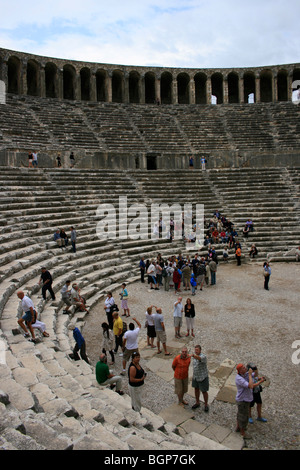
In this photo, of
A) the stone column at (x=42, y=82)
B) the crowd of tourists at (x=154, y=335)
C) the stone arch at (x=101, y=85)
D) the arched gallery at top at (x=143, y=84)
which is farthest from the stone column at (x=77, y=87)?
the crowd of tourists at (x=154, y=335)

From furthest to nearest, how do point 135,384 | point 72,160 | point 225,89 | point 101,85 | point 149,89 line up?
point 149,89, point 101,85, point 225,89, point 72,160, point 135,384

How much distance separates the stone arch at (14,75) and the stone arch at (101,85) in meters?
7.12

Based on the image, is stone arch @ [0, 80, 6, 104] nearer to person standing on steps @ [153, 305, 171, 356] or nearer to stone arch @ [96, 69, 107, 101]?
stone arch @ [96, 69, 107, 101]

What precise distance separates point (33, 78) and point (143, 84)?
10158 mm

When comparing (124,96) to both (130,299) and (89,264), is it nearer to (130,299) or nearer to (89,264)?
(89,264)

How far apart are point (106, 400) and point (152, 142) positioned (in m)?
23.9

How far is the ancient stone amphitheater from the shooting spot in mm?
4734

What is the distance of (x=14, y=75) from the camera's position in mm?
31969

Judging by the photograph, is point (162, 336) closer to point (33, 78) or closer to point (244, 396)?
point (244, 396)

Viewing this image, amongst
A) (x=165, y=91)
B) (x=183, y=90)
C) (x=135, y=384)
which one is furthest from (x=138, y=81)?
(x=135, y=384)

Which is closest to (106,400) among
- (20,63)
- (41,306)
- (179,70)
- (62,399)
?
(62,399)

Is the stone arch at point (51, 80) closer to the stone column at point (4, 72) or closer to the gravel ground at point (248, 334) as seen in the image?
the stone column at point (4, 72)

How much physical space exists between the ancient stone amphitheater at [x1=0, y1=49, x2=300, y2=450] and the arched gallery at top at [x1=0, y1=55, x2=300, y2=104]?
0.13 m

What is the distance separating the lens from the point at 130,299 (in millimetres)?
11539
